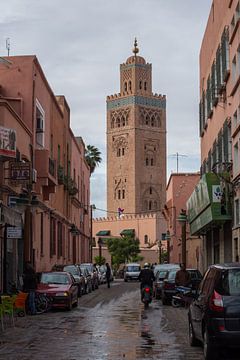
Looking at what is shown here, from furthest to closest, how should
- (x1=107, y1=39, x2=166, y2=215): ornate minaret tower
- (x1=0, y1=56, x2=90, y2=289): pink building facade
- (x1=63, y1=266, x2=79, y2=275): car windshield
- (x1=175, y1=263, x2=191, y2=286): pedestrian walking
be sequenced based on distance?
1. (x1=107, y1=39, x2=166, y2=215): ornate minaret tower
2. (x1=63, y1=266, x2=79, y2=275): car windshield
3. (x1=0, y1=56, x2=90, y2=289): pink building facade
4. (x1=175, y1=263, x2=191, y2=286): pedestrian walking

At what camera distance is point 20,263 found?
111 feet

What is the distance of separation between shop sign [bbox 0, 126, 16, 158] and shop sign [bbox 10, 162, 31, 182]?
7.18ft

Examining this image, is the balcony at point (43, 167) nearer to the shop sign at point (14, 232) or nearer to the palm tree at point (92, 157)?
the shop sign at point (14, 232)

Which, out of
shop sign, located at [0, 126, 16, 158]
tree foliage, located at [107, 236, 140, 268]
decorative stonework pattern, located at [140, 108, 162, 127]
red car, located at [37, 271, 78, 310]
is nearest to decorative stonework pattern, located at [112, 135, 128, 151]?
decorative stonework pattern, located at [140, 108, 162, 127]

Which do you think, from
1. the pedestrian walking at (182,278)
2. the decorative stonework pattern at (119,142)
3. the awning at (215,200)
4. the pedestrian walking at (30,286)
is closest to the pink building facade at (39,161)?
the pedestrian walking at (30,286)

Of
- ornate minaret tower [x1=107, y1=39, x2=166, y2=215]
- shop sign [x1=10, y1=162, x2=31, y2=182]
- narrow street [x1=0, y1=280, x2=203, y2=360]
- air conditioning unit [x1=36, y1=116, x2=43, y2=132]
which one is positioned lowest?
narrow street [x1=0, y1=280, x2=203, y2=360]

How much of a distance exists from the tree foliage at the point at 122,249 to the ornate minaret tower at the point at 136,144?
1698 inches

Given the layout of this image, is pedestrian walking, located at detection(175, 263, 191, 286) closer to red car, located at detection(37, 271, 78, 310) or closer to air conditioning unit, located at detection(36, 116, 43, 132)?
red car, located at detection(37, 271, 78, 310)

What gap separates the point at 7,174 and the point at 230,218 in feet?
31.8

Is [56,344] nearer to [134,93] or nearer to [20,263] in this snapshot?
[20,263]

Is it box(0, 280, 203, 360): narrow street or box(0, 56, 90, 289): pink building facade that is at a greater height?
box(0, 56, 90, 289): pink building facade

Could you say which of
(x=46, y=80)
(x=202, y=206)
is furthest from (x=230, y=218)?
(x=46, y=80)

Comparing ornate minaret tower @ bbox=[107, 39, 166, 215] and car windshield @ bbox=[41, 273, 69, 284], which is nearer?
car windshield @ bbox=[41, 273, 69, 284]

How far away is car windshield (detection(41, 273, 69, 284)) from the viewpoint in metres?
26.3
